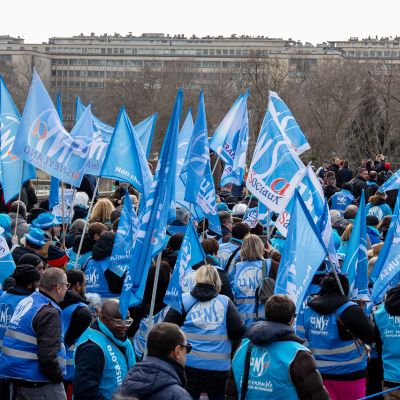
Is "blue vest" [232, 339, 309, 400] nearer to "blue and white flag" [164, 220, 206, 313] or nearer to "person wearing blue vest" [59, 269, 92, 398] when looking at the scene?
"blue and white flag" [164, 220, 206, 313]

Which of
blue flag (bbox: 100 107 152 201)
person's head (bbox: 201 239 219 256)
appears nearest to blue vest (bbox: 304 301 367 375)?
person's head (bbox: 201 239 219 256)

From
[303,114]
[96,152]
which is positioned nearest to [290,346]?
[96,152]

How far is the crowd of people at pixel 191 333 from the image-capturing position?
627cm

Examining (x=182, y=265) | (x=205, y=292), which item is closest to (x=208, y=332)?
(x=205, y=292)

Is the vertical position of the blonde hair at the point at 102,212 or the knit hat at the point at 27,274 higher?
the blonde hair at the point at 102,212

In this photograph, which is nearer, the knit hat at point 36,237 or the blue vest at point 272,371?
the blue vest at point 272,371

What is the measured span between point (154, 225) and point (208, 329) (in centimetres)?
108

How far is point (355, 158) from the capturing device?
41812 mm

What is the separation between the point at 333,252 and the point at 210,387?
5.59 ft

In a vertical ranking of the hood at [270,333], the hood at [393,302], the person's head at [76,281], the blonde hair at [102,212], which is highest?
the blonde hair at [102,212]

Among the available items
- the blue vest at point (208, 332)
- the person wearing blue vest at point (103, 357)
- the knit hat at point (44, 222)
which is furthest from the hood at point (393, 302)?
the knit hat at point (44, 222)

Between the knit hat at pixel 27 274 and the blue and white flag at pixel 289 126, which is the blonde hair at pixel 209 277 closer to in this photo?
the knit hat at pixel 27 274

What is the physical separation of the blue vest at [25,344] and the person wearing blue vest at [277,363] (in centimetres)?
164

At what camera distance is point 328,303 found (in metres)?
7.98
